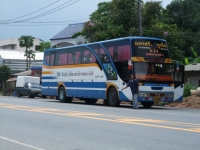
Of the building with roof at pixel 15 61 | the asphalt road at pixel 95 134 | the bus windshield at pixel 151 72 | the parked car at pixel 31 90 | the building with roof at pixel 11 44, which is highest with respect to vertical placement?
the building with roof at pixel 11 44

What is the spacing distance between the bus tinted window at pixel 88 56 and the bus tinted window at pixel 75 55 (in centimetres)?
51

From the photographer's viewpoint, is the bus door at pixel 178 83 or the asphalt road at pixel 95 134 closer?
the asphalt road at pixel 95 134

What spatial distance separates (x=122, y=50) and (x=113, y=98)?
2900 millimetres

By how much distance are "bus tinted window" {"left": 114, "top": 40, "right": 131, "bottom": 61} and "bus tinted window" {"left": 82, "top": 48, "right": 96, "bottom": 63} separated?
2594 millimetres

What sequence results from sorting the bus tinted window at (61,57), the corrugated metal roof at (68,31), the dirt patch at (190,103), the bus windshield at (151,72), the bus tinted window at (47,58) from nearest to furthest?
1. the bus windshield at (151,72)
2. the dirt patch at (190,103)
3. the bus tinted window at (61,57)
4. the bus tinted window at (47,58)
5. the corrugated metal roof at (68,31)

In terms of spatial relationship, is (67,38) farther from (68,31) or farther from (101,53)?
(101,53)

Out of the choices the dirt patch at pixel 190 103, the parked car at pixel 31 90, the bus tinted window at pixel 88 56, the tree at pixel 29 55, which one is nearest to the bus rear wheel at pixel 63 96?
the bus tinted window at pixel 88 56

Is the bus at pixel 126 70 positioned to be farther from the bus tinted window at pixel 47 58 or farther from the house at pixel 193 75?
the house at pixel 193 75

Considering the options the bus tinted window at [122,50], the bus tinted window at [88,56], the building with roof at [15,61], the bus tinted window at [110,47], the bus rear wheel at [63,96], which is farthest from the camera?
the building with roof at [15,61]

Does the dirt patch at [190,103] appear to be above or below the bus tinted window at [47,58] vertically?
below

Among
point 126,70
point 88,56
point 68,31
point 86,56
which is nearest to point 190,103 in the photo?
point 126,70

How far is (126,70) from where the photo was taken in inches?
940

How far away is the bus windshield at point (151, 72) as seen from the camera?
76.6 feet

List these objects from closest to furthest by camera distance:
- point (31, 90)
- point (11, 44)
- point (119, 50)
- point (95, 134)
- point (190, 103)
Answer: point (95, 134)
point (119, 50)
point (190, 103)
point (31, 90)
point (11, 44)
